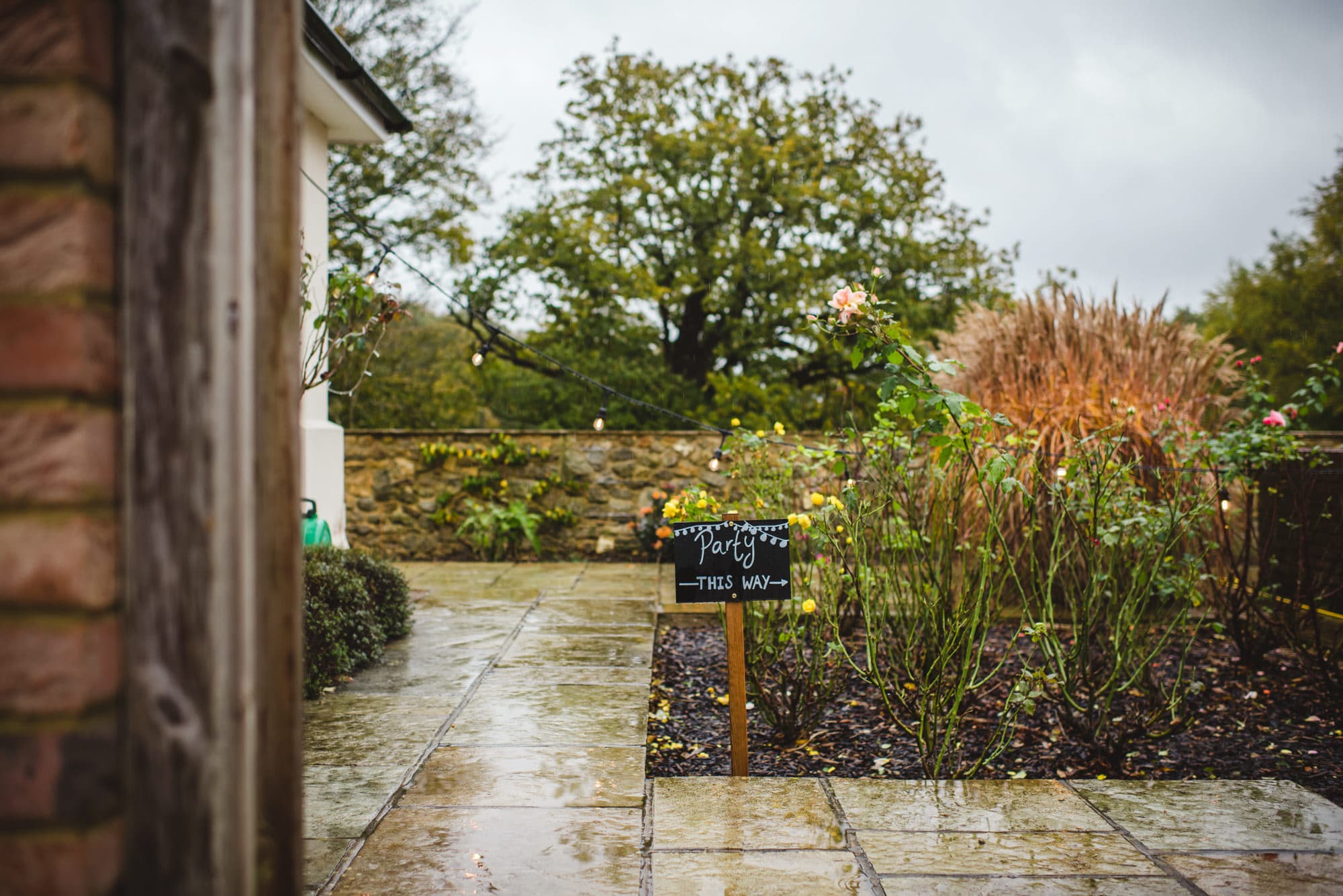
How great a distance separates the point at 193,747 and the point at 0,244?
56 cm

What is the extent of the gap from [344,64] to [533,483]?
389cm

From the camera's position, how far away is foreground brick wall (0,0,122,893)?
2.71 ft

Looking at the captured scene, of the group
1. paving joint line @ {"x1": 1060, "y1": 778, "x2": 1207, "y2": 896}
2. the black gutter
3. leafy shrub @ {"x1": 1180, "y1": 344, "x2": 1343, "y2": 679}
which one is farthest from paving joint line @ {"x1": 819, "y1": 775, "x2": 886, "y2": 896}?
the black gutter

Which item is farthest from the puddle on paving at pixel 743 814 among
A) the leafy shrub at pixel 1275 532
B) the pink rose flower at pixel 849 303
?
the leafy shrub at pixel 1275 532

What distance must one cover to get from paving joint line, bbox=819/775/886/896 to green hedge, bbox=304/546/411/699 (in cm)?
203

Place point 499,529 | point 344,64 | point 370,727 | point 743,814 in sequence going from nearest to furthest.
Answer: point 743,814
point 370,727
point 344,64
point 499,529

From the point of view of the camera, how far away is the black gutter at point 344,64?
429cm

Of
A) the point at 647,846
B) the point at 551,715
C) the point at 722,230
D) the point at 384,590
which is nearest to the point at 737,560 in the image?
the point at 647,846

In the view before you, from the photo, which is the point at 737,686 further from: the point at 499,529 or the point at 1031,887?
the point at 499,529

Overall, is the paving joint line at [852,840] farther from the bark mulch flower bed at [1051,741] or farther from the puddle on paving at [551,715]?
the puddle on paving at [551,715]

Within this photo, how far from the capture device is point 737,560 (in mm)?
2564

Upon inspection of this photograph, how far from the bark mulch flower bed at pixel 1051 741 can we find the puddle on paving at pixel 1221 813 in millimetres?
403

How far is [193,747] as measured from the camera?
33.3 inches

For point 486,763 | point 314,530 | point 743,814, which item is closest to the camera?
point 743,814
